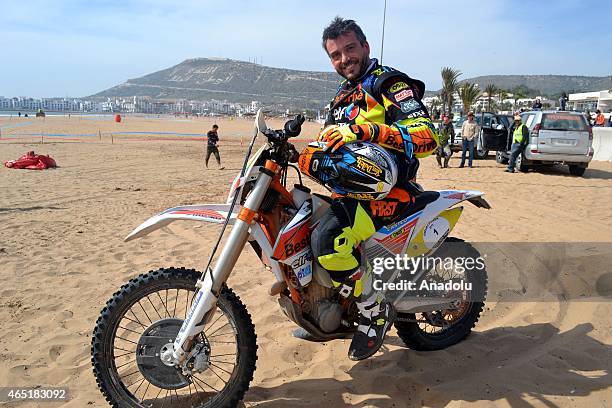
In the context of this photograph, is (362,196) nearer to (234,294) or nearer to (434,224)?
(434,224)

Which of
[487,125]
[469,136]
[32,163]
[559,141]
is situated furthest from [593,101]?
[32,163]

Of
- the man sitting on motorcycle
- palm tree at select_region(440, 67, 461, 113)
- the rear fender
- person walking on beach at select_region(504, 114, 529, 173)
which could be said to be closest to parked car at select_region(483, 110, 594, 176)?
person walking on beach at select_region(504, 114, 529, 173)

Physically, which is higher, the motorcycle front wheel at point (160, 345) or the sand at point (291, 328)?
the motorcycle front wheel at point (160, 345)

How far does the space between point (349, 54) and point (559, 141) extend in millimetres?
12915

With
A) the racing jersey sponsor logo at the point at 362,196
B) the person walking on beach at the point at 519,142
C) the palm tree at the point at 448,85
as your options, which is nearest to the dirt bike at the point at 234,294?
the racing jersey sponsor logo at the point at 362,196

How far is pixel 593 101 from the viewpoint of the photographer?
61.1 meters

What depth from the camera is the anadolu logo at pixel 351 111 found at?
3031 millimetres

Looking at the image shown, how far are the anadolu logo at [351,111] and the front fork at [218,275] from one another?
0.66 meters

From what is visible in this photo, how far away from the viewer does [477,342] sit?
3.84m

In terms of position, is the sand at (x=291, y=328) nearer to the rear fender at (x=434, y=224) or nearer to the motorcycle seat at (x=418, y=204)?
the rear fender at (x=434, y=224)

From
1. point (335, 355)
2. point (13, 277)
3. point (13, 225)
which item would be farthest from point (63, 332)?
point (13, 225)

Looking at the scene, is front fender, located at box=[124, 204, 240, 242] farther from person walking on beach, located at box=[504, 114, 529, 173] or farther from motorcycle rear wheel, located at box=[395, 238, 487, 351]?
person walking on beach, located at box=[504, 114, 529, 173]

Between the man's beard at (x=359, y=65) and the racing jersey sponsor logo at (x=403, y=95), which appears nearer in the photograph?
the racing jersey sponsor logo at (x=403, y=95)

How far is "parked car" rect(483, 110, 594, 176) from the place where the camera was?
13.6 m
